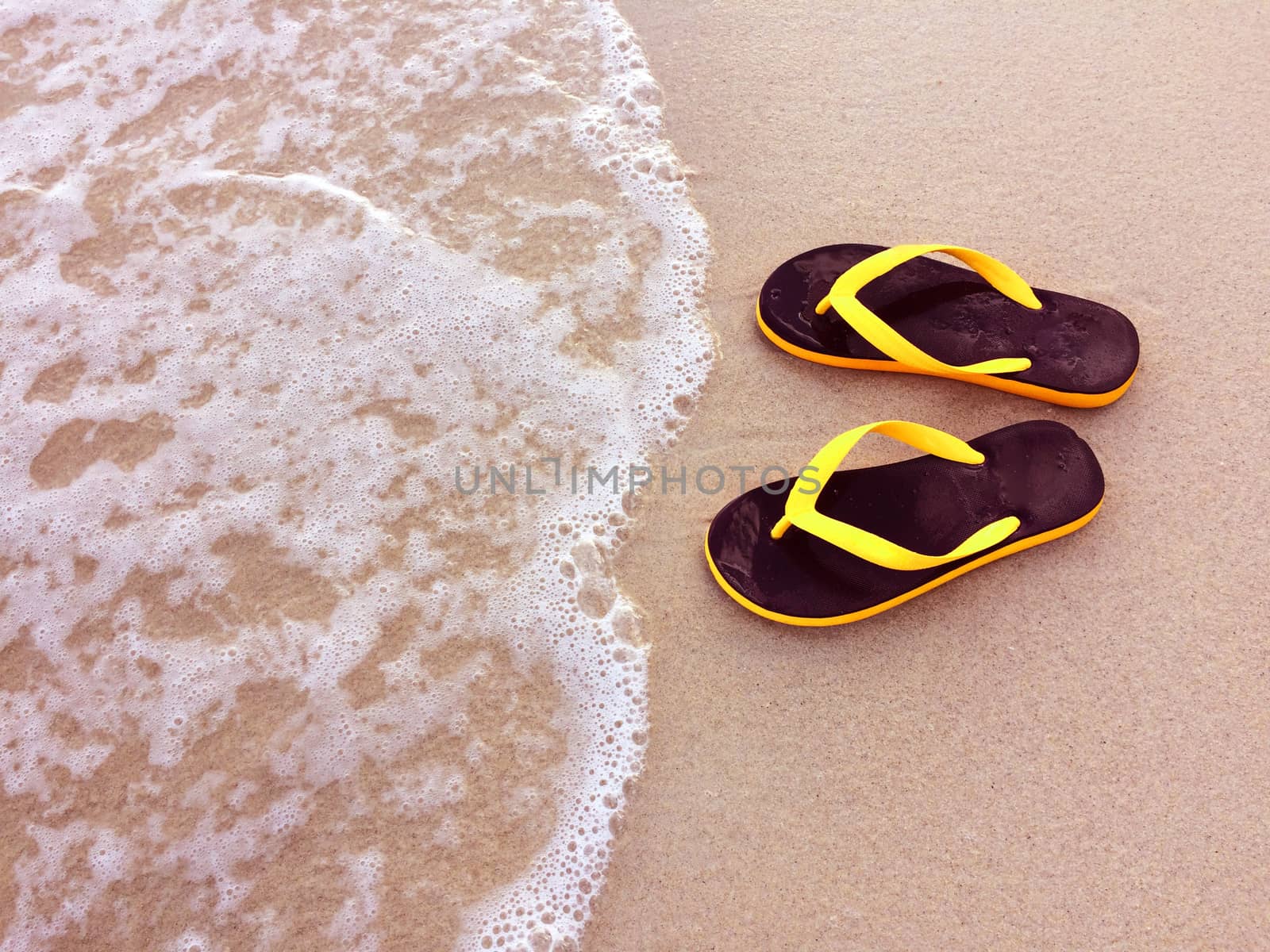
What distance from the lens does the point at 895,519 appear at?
1419mm

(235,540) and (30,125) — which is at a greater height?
(30,125)

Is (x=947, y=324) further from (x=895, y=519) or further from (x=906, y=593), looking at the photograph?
(x=906, y=593)

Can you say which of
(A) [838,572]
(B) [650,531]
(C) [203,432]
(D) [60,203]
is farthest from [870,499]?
(D) [60,203]

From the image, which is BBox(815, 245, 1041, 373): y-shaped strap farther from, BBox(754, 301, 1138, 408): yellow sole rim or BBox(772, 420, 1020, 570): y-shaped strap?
BBox(772, 420, 1020, 570): y-shaped strap

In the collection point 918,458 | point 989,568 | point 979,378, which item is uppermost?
point 979,378

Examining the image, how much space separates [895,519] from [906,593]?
5.9 inches

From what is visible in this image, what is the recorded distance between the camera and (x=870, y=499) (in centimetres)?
144

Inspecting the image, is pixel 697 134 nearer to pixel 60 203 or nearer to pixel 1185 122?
pixel 1185 122

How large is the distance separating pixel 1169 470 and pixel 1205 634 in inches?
13.1

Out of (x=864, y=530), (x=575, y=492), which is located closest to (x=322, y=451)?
(x=575, y=492)

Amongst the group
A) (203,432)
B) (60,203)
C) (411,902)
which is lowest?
(411,902)

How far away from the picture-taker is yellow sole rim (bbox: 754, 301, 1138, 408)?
4.96 ft

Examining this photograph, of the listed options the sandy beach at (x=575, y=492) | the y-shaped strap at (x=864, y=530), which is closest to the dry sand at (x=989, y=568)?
the sandy beach at (x=575, y=492)

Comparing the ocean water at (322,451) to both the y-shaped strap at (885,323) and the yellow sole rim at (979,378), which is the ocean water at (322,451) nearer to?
the yellow sole rim at (979,378)
